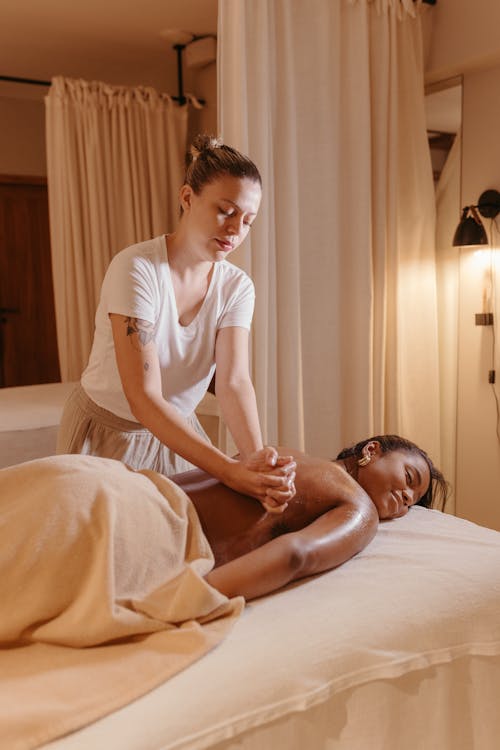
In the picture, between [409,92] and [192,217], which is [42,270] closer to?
[409,92]

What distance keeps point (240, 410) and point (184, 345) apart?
23cm

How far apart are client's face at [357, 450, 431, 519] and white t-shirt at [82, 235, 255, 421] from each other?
465 millimetres

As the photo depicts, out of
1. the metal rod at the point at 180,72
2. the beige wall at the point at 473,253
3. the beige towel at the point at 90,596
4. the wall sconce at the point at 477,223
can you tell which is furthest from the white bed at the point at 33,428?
the metal rod at the point at 180,72

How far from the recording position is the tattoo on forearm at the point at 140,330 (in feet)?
5.71

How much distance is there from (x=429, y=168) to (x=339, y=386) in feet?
3.09

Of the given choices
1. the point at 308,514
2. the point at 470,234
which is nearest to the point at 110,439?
the point at 308,514

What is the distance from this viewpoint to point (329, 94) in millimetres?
2762

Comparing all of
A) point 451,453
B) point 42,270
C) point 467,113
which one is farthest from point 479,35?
point 42,270

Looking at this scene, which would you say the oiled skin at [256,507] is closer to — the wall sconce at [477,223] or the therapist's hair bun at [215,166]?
the therapist's hair bun at [215,166]

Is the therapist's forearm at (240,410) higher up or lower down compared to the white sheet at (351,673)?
higher up

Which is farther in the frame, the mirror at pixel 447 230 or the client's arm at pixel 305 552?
the mirror at pixel 447 230

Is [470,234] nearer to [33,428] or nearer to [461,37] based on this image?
[461,37]

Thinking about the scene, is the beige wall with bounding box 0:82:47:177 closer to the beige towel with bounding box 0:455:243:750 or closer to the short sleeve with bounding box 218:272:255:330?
the short sleeve with bounding box 218:272:255:330

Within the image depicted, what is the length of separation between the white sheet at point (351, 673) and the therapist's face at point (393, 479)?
239 millimetres
